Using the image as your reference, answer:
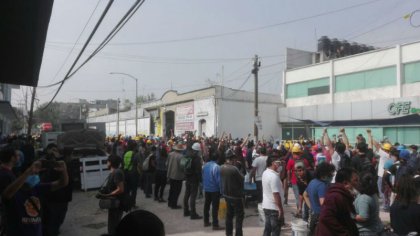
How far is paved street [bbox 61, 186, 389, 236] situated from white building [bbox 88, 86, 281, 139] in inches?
782

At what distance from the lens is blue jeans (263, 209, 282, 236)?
6078 millimetres

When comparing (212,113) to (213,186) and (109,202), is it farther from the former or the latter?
(109,202)

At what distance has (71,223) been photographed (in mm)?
9125

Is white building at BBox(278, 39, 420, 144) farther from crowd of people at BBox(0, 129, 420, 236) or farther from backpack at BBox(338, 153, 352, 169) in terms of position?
crowd of people at BBox(0, 129, 420, 236)

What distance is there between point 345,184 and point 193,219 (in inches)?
219

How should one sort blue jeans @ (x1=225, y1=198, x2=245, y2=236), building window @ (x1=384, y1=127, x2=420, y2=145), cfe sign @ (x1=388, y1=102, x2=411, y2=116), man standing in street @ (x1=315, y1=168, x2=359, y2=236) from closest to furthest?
man standing in street @ (x1=315, y1=168, x2=359, y2=236) < blue jeans @ (x1=225, y1=198, x2=245, y2=236) < building window @ (x1=384, y1=127, x2=420, y2=145) < cfe sign @ (x1=388, y1=102, x2=411, y2=116)

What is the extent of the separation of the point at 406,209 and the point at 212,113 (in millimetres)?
31180

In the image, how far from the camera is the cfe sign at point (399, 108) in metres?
27.4

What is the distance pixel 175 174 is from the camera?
397 inches

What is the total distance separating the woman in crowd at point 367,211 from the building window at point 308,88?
3368 cm

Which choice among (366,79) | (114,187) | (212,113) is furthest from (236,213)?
(366,79)

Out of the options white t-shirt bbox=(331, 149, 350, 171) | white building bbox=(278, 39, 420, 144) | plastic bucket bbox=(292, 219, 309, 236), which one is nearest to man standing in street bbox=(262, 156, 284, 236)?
plastic bucket bbox=(292, 219, 309, 236)

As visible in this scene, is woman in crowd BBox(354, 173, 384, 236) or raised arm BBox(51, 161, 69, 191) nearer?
woman in crowd BBox(354, 173, 384, 236)

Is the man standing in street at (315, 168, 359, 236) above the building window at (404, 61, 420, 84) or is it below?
below
